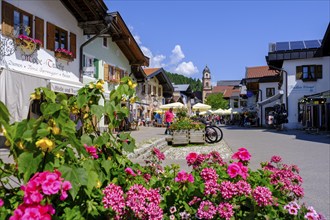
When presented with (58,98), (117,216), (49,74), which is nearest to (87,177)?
(117,216)

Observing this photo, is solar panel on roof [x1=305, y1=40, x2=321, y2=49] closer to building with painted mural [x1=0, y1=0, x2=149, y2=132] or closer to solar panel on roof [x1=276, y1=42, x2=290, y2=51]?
solar panel on roof [x1=276, y1=42, x2=290, y2=51]

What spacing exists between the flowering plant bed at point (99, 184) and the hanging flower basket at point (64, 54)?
41.9 feet

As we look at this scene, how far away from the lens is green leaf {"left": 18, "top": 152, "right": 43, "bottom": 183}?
1723 mm

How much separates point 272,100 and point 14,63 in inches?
1158

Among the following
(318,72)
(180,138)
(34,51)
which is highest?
(318,72)

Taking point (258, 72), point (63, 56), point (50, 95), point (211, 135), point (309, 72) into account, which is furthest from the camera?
point (258, 72)

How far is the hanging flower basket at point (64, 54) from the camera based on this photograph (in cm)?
1456

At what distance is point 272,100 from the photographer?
36344 mm

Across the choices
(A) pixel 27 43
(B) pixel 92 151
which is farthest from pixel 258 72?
(B) pixel 92 151

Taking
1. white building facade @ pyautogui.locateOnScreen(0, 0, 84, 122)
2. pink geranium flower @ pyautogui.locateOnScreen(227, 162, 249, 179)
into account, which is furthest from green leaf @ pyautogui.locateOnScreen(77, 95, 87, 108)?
white building facade @ pyautogui.locateOnScreen(0, 0, 84, 122)

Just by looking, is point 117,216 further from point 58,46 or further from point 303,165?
point 58,46

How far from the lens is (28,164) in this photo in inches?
68.2

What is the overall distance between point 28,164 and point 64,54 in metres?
13.9

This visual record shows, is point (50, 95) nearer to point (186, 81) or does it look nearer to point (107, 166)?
point (107, 166)
